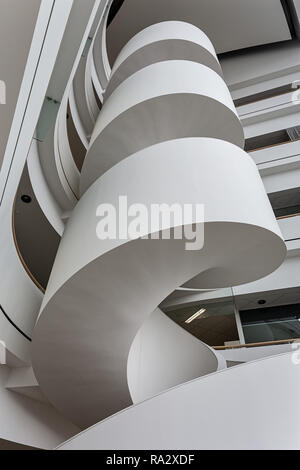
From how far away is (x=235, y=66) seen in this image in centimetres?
1312

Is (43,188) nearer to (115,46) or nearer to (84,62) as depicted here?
(84,62)

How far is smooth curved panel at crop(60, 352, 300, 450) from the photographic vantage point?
268 centimetres

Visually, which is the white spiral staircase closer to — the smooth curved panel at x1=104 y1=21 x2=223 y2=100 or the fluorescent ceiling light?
the fluorescent ceiling light

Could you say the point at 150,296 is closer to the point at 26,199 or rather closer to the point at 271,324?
the point at 26,199

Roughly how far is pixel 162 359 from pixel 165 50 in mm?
5589

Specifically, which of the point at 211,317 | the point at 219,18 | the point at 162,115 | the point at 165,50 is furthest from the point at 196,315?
the point at 219,18

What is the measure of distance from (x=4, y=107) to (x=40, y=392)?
3.45 m

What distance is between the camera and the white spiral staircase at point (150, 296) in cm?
293

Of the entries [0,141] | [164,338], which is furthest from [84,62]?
[0,141]

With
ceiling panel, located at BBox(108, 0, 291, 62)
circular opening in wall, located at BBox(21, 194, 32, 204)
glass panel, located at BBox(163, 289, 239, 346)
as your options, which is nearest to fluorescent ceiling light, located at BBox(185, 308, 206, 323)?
glass panel, located at BBox(163, 289, 239, 346)

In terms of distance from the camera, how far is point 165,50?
7711mm

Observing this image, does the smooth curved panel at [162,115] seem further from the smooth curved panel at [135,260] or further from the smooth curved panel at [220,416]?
the smooth curved panel at [220,416]

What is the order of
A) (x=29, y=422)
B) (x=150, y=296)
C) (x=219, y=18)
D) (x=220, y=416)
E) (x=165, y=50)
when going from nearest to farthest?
(x=220, y=416), (x=150, y=296), (x=29, y=422), (x=165, y=50), (x=219, y=18)

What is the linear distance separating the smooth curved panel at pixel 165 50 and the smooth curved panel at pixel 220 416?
613 centimetres
